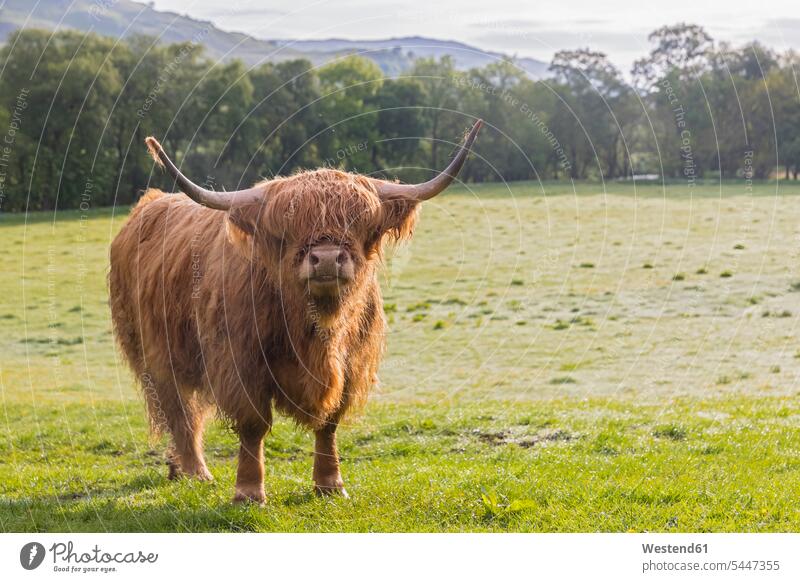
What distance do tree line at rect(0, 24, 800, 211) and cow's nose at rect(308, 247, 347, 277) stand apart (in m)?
5.65

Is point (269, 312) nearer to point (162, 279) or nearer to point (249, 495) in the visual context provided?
point (249, 495)

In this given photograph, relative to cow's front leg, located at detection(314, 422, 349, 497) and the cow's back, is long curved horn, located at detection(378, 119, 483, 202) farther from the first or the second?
cow's front leg, located at detection(314, 422, 349, 497)

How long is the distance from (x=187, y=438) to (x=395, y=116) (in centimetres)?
898

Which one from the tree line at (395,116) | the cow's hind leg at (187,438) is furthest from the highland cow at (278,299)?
the tree line at (395,116)

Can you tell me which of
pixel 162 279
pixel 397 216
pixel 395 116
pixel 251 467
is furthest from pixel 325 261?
pixel 395 116

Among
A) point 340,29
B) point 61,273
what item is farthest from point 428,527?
point 61,273

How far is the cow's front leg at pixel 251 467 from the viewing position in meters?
6.47

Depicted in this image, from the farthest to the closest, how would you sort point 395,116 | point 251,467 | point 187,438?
point 395,116 → point 187,438 → point 251,467

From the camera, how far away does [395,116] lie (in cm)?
1549

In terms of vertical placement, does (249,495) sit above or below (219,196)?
below

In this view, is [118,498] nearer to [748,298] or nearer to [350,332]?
[350,332]
